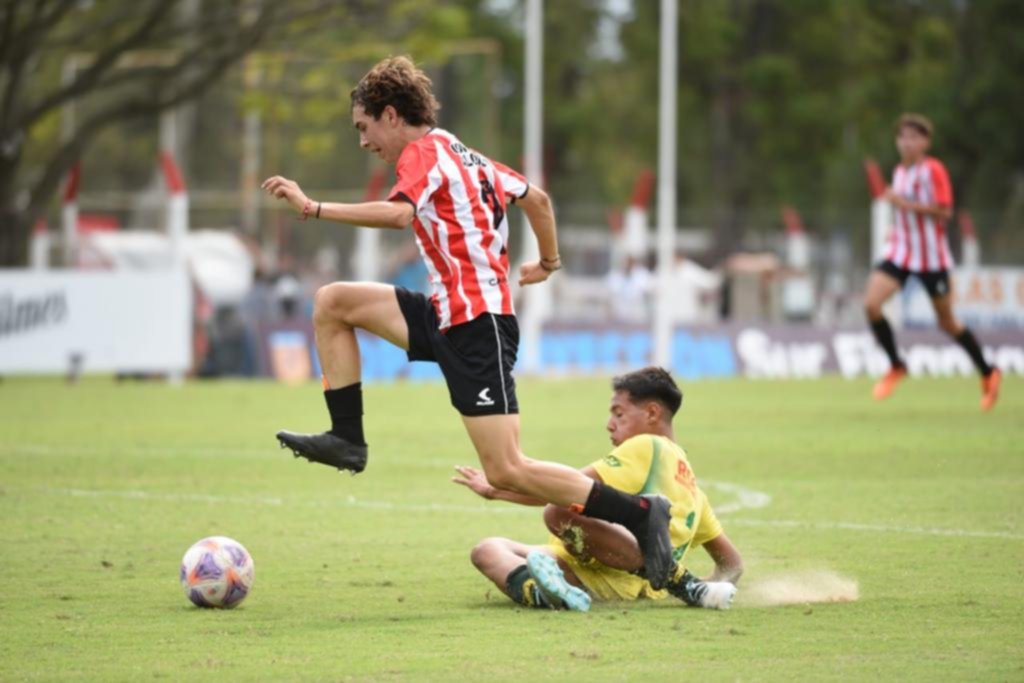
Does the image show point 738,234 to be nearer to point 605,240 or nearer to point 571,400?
point 605,240

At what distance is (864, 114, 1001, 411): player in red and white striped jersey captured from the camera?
1795cm

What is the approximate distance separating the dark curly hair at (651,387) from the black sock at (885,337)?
9.96m

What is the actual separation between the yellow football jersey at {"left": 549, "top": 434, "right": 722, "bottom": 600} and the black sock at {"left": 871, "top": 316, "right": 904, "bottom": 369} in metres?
10.0

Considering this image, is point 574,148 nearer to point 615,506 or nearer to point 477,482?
point 477,482

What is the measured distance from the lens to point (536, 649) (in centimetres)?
688

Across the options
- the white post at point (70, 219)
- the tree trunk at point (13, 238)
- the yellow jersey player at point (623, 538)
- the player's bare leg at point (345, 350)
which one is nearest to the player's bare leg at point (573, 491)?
the yellow jersey player at point (623, 538)

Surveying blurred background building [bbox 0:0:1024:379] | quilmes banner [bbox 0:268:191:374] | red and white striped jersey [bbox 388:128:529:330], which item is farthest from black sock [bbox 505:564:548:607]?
blurred background building [bbox 0:0:1024:379]

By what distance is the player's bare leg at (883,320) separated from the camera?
1772cm

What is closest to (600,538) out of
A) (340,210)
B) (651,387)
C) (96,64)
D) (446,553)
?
(651,387)

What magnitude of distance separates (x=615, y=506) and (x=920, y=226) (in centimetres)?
1124

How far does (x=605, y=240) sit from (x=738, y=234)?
4.52m

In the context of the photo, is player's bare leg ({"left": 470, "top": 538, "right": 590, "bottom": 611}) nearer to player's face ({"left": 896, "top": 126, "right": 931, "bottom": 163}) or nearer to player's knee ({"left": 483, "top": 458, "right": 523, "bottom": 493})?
player's knee ({"left": 483, "top": 458, "right": 523, "bottom": 493})

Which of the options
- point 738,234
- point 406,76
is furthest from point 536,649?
point 738,234

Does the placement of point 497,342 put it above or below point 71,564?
above
